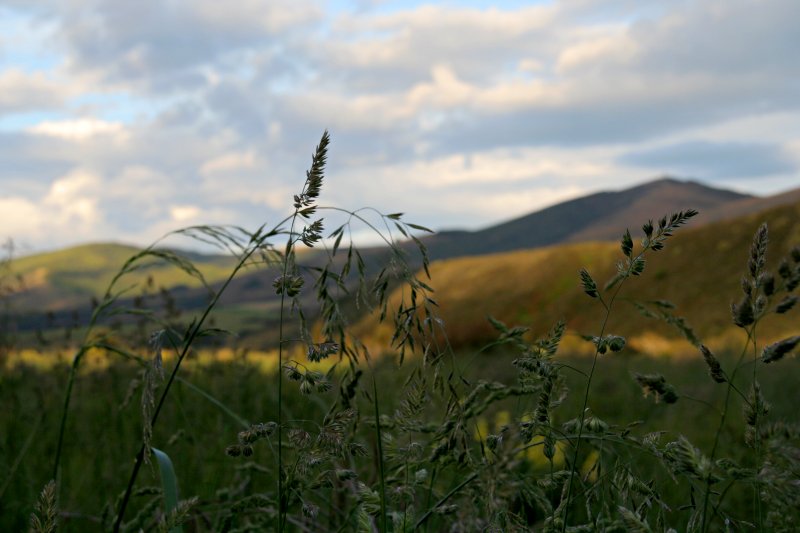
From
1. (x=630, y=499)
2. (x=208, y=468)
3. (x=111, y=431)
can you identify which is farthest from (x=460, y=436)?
(x=111, y=431)

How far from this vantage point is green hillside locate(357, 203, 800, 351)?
51.0ft

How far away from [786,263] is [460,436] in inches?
25.4

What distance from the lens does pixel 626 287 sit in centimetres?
1742

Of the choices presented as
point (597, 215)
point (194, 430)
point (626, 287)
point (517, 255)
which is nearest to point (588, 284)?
point (194, 430)

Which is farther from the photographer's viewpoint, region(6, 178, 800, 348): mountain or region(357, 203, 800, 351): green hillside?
region(357, 203, 800, 351): green hillside

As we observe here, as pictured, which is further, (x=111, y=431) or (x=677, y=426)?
(x=677, y=426)

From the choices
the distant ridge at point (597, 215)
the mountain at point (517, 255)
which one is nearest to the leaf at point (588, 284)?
the mountain at point (517, 255)

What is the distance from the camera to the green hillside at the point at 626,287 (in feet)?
51.0

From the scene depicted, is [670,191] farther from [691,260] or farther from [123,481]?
[123,481]

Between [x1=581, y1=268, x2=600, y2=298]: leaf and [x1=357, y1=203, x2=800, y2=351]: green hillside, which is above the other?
[x1=581, y1=268, x2=600, y2=298]: leaf

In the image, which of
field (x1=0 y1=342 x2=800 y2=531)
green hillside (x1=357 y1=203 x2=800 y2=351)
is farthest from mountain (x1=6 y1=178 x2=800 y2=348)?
field (x1=0 y1=342 x2=800 y2=531)

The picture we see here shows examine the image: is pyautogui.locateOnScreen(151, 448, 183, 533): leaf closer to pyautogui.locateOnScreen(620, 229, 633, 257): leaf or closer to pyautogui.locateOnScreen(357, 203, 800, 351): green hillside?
pyautogui.locateOnScreen(620, 229, 633, 257): leaf

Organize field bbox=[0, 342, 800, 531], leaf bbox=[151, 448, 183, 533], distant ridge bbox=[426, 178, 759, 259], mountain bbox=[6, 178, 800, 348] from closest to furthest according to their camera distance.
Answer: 1. leaf bbox=[151, 448, 183, 533]
2. field bbox=[0, 342, 800, 531]
3. mountain bbox=[6, 178, 800, 348]
4. distant ridge bbox=[426, 178, 759, 259]

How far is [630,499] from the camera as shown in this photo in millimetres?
1484
